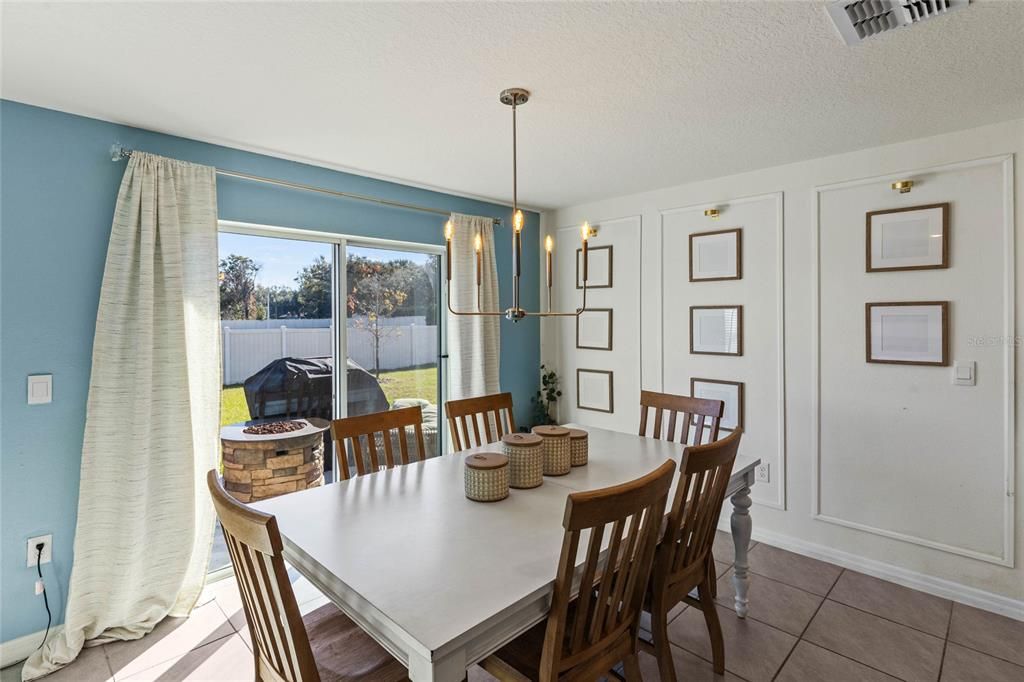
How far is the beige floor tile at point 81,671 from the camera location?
83.0 inches

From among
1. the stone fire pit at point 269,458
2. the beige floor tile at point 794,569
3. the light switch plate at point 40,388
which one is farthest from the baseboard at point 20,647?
the beige floor tile at point 794,569

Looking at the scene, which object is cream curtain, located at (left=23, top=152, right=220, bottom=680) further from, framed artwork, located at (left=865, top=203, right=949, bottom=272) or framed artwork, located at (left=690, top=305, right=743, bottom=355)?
framed artwork, located at (left=865, top=203, right=949, bottom=272)

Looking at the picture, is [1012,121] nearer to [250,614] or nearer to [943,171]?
[943,171]

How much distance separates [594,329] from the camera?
433cm

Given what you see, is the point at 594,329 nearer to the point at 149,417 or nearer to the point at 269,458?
the point at 269,458

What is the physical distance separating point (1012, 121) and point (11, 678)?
17.2 ft

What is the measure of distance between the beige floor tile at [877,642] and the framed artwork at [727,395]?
1.22 metres

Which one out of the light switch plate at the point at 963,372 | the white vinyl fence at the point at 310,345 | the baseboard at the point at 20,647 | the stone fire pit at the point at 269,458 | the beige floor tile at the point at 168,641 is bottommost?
the beige floor tile at the point at 168,641

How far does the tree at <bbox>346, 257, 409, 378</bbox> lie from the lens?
346cm

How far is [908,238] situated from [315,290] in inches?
138

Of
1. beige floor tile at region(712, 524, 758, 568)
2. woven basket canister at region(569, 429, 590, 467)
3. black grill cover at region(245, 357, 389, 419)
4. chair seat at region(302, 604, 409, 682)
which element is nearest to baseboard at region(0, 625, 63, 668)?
black grill cover at region(245, 357, 389, 419)

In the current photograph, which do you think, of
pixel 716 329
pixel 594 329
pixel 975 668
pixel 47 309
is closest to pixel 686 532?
pixel 975 668

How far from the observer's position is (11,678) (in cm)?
211

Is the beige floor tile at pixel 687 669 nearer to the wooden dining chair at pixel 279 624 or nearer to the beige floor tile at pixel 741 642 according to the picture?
the beige floor tile at pixel 741 642
